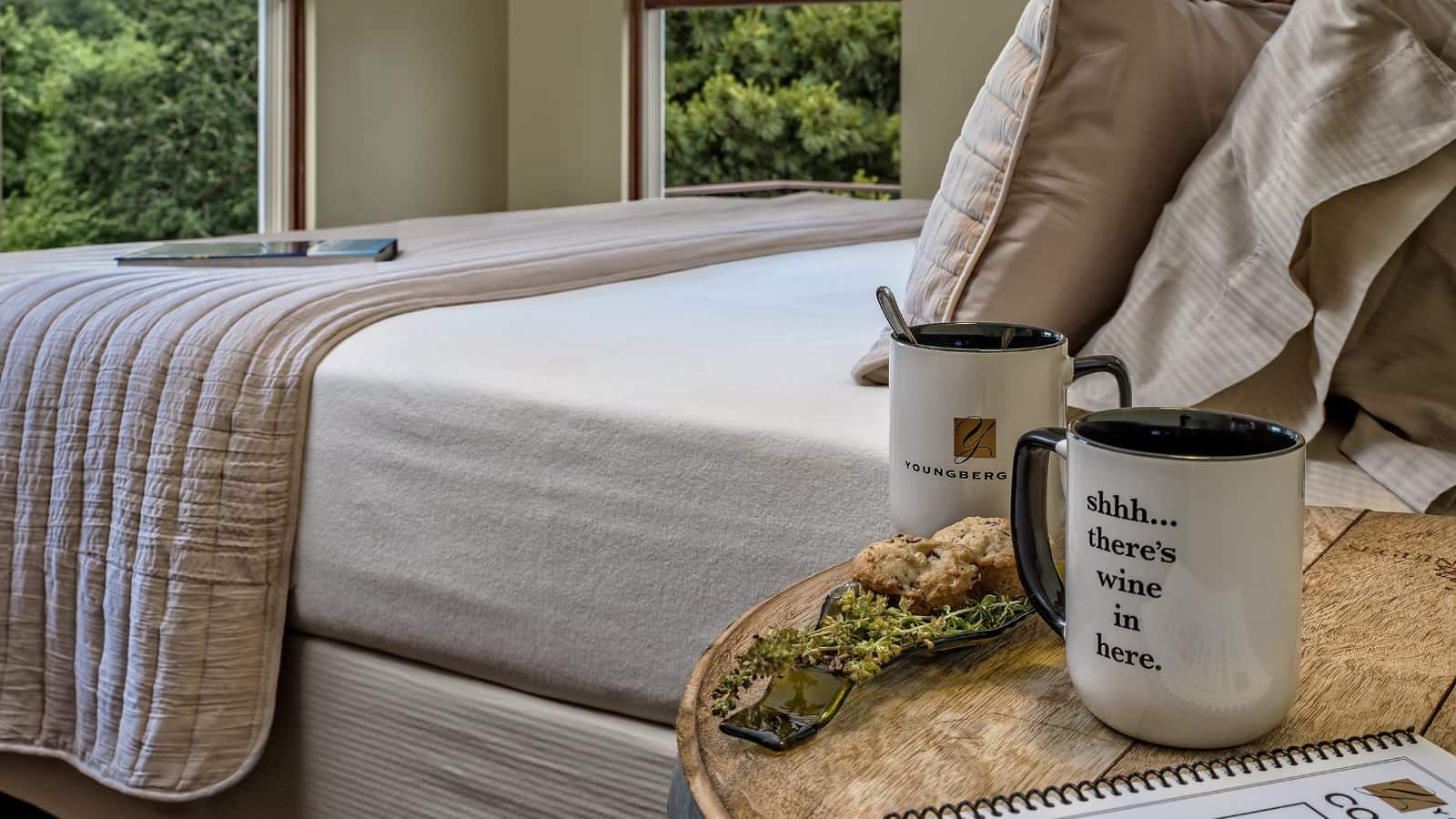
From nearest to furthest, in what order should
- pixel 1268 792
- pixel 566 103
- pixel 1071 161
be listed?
1. pixel 1268 792
2. pixel 1071 161
3. pixel 566 103

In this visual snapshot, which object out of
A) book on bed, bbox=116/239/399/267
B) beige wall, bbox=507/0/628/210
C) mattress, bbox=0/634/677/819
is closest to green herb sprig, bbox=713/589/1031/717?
mattress, bbox=0/634/677/819

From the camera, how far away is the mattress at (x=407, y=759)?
1217mm

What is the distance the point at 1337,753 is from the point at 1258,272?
61cm

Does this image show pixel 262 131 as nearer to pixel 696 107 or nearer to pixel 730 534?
pixel 696 107

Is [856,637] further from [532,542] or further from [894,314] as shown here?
[532,542]

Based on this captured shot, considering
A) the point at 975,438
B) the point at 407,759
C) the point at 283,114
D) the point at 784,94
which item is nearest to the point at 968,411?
the point at 975,438

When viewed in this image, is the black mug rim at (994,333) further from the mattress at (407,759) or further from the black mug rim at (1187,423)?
the mattress at (407,759)

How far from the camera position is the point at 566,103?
5391mm

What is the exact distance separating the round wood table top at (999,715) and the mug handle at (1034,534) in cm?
3

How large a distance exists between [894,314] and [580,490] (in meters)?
0.51

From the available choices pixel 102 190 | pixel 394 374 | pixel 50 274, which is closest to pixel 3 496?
pixel 50 274

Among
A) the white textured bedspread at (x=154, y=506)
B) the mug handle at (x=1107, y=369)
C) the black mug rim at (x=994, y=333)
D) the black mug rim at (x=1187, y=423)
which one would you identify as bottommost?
the white textured bedspread at (x=154, y=506)

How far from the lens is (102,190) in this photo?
4.24 meters

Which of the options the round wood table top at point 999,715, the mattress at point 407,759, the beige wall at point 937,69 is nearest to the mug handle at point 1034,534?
the round wood table top at point 999,715
